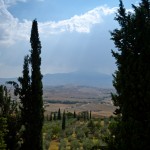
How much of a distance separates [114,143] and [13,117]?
12.0 metres

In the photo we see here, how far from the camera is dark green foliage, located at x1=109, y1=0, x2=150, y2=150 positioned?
1584cm

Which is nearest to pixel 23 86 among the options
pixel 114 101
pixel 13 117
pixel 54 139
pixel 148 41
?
pixel 13 117

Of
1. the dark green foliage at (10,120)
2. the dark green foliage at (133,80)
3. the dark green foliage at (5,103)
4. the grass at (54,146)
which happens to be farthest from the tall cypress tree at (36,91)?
the grass at (54,146)

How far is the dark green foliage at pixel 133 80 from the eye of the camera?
15.8m

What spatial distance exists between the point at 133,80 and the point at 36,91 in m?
14.8

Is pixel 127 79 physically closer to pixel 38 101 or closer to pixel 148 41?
pixel 148 41

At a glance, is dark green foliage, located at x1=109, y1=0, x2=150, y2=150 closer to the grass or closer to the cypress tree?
the cypress tree

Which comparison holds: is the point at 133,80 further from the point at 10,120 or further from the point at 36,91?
the point at 36,91

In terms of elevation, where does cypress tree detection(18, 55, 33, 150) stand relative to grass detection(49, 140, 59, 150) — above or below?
above

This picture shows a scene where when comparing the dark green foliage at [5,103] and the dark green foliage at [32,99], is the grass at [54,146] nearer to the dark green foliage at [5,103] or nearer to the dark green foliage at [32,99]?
the dark green foliage at [32,99]

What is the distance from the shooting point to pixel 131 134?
15.9 meters

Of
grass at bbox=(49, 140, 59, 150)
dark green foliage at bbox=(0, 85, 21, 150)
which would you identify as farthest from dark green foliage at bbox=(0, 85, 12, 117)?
grass at bbox=(49, 140, 59, 150)

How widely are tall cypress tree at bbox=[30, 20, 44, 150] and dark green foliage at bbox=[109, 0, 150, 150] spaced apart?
1220 cm

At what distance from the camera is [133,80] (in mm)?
16438
